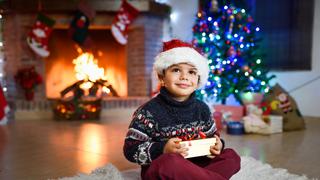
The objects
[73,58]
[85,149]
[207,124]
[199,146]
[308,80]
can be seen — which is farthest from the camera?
[73,58]

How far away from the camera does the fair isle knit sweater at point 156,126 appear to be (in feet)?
4.26

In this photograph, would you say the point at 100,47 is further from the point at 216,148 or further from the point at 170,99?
the point at 216,148

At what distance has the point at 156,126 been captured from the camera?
133cm

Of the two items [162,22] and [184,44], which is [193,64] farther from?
[162,22]

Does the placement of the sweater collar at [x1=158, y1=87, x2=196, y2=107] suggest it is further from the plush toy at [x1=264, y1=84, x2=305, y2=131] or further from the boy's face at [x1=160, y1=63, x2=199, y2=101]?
the plush toy at [x1=264, y1=84, x2=305, y2=131]

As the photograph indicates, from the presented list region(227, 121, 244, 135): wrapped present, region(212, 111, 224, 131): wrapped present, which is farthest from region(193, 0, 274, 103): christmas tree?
region(227, 121, 244, 135): wrapped present

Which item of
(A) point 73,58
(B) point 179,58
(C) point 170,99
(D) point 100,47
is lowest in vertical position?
(C) point 170,99

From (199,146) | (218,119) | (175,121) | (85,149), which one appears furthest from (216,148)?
(218,119)

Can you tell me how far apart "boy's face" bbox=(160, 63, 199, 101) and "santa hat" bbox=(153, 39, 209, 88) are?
0.07 feet

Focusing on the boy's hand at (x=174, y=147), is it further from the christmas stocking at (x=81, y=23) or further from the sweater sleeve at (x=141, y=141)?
the christmas stocking at (x=81, y=23)

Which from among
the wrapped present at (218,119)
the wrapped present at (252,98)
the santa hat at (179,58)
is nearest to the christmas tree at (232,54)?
the wrapped present at (252,98)

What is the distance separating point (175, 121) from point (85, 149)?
4.04 feet

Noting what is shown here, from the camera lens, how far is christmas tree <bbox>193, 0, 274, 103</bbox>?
11.7 feet

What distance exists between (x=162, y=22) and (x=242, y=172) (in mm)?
3265
